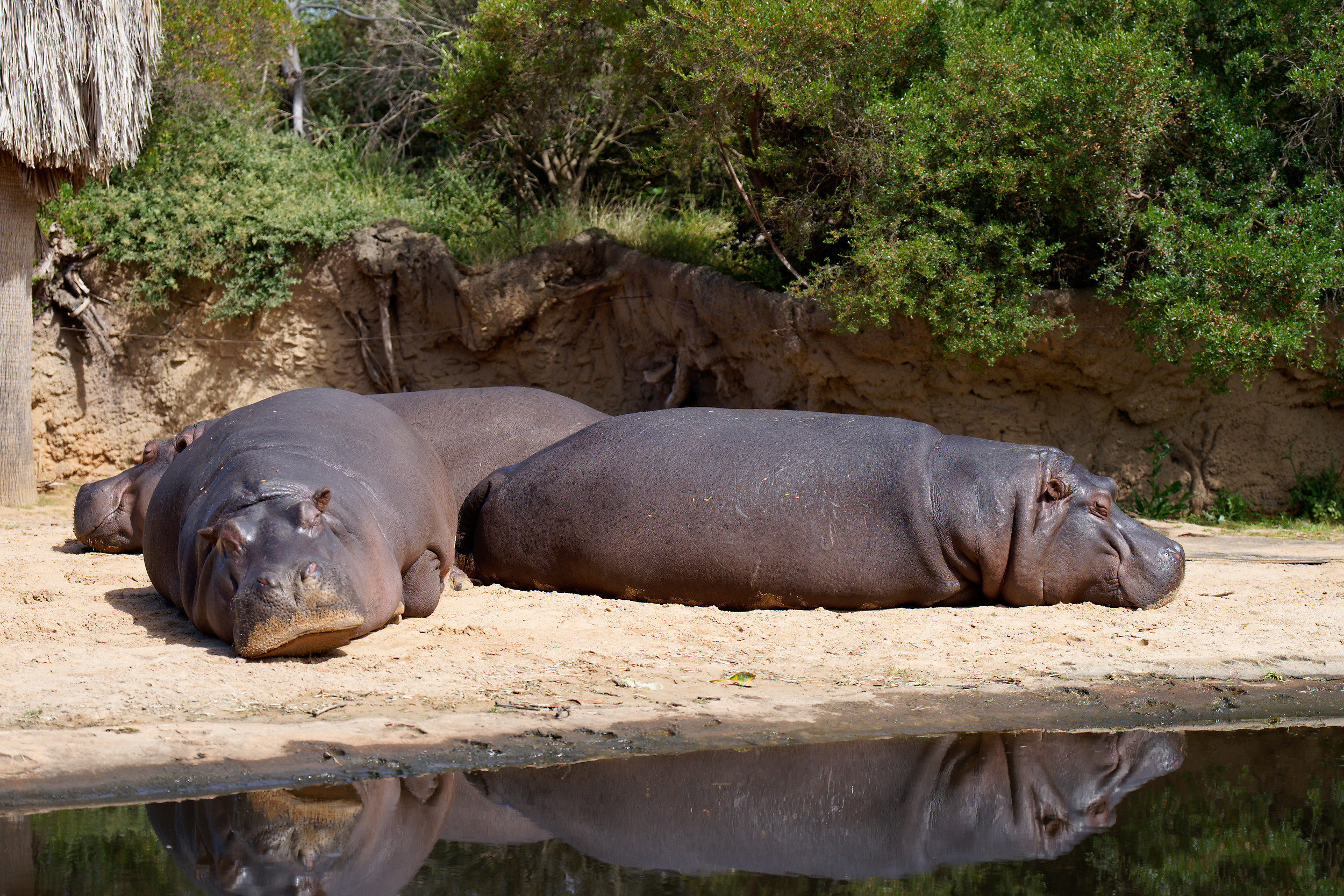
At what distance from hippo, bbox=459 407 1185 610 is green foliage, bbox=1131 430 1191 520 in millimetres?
3783

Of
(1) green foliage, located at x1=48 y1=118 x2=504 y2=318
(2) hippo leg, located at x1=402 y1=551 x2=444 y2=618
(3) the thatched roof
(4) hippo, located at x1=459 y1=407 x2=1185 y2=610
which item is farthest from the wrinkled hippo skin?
(1) green foliage, located at x1=48 y1=118 x2=504 y2=318

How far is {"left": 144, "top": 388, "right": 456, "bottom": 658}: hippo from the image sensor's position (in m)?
4.54

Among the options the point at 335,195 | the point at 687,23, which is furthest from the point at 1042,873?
the point at 335,195

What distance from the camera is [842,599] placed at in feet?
19.9

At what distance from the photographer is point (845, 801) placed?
3.50m

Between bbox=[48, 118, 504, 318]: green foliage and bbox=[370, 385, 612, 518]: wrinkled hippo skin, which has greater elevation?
bbox=[48, 118, 504, 318]: green foliage

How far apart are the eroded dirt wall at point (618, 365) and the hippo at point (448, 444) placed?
3.31 meters

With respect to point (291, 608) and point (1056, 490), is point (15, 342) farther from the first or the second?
point (1056, 490)

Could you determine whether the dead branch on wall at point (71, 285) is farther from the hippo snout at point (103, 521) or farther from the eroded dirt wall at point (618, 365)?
the hippo snout at point (103, 521)

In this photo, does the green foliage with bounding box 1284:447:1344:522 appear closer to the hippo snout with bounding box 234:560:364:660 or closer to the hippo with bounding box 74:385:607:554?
the hippo with bounding box 74:385:607:554

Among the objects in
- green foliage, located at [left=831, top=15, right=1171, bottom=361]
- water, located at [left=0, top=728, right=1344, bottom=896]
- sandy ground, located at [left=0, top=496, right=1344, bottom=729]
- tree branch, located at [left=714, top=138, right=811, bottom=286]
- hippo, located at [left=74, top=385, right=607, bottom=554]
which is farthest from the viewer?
tree branch, located at [left=714, top=138, right=811, bottom=286]

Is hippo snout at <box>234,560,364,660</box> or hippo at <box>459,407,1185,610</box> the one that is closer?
hippo snout at <box>234,560,364,660</box>

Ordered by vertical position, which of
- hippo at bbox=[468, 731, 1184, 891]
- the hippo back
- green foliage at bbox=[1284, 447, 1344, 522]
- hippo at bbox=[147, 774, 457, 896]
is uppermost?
hippo at bbox=[147, 774, 457, 896]

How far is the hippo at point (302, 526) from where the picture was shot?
4.54m
